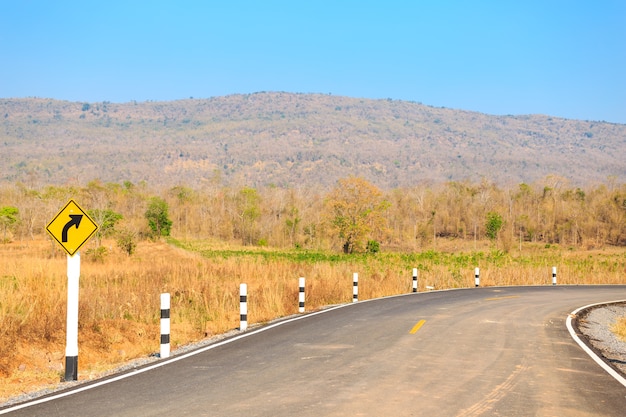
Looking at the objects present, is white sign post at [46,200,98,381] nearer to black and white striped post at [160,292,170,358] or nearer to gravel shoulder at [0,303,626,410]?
gravel shoulder at [0,303,626,410]

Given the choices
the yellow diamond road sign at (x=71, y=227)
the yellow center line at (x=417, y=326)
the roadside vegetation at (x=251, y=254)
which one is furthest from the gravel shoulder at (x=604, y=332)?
the yellow diamond road sign at (x=71, y=227)

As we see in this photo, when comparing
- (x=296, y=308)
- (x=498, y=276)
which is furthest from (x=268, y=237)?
(x=296, y=308)

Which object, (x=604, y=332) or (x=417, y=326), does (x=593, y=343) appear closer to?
(x=604, y=332)

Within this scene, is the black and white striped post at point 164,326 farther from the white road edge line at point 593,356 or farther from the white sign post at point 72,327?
the white road edge line at point 593,356

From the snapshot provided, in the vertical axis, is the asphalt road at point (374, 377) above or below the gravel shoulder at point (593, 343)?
above

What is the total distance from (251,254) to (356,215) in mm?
15222

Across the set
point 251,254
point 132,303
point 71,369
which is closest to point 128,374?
point 71,369

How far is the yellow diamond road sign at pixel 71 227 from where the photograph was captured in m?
9.85

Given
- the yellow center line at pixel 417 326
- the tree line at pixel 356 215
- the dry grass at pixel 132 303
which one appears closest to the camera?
the dry grass at pixel 132 303

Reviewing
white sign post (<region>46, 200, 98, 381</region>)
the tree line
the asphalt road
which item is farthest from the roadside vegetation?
the asphalt road

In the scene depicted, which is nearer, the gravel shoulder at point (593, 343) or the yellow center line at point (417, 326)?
the gravel shoulder at point (593, 343)

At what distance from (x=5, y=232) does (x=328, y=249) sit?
3425 centimetres

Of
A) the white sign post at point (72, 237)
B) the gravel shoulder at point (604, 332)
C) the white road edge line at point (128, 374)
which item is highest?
the white sign post at point (72, 237)

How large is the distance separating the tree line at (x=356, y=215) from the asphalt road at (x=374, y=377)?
52.8 metres
